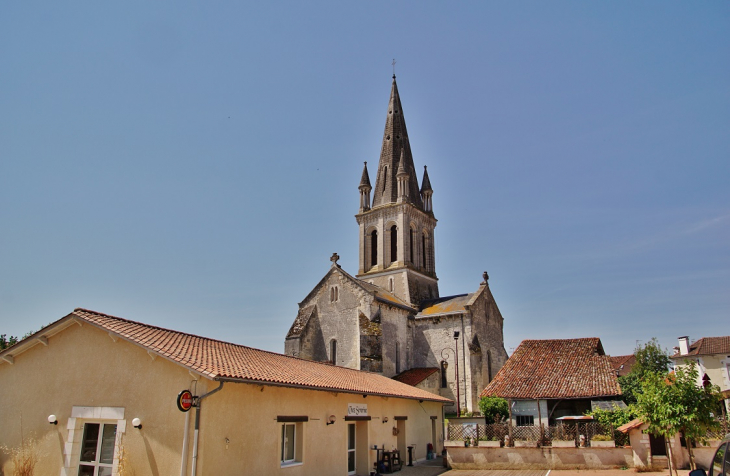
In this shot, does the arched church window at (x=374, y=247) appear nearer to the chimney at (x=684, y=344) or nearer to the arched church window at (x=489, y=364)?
the arched church window at (x=489, y=364)

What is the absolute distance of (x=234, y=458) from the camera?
40.4ft

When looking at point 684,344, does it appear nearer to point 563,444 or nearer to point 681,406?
point 563,444

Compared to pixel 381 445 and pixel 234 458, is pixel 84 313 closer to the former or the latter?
pixel 234 458

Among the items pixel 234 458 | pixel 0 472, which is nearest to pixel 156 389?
pixel 234 458

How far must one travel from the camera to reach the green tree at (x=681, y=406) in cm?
1441

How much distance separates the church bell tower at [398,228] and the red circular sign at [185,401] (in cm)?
2763

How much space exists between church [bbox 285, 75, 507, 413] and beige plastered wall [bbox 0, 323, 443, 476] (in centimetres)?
1789

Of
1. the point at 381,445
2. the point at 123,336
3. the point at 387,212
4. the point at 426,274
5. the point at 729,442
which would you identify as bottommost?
the point at 381,445


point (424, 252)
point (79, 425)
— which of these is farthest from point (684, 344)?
point (79, 425)

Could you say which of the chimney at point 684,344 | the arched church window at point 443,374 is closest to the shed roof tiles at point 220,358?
the arched church window at point 443,374

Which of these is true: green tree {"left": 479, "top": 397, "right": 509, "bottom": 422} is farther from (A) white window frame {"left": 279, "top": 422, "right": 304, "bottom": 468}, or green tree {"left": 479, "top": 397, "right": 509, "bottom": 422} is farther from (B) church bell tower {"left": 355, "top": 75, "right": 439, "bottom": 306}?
(A) white window frame {"left": 279, "top": 422, "right": 304, "bottom": 468}

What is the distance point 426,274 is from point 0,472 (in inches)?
1285

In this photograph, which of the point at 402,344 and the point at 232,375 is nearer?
the point at 232,375

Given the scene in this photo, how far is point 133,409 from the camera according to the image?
40.4 ft
